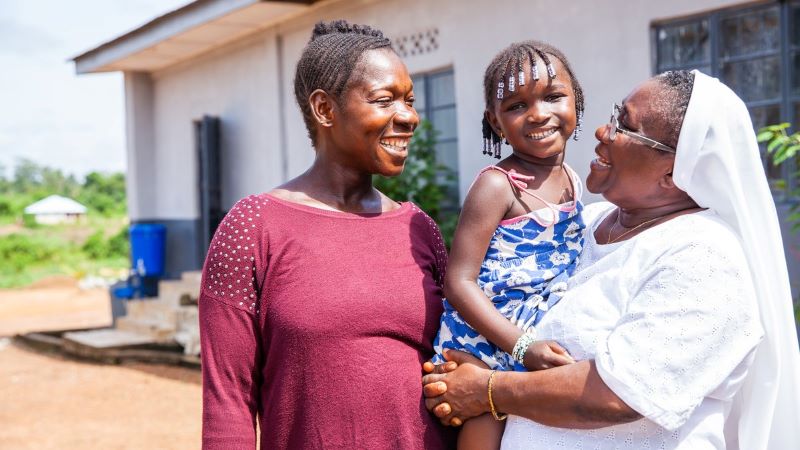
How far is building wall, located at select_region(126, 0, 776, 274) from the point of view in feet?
20.2

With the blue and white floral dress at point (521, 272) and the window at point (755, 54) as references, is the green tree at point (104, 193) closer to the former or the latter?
the window at point (755, 54)

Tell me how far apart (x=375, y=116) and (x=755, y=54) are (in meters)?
4.18

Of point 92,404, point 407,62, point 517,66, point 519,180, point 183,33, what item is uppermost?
point 183,33

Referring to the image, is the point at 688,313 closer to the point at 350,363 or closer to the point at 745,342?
the point at 745,342

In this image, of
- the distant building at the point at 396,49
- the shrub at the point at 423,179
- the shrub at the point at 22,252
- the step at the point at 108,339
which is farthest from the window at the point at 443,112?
the shrub at the point at 22,252

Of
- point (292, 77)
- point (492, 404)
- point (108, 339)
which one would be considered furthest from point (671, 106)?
point (108, 339)

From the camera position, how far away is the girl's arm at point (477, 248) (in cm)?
211

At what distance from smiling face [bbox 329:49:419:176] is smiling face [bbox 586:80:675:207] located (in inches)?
19.7

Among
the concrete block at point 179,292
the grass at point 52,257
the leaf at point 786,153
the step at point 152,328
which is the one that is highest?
the leaf at point 786,153

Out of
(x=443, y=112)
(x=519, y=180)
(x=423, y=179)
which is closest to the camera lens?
(x=519, y=180)

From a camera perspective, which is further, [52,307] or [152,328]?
[52,307]

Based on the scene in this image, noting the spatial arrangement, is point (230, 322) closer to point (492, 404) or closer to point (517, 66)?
point (492, 404)

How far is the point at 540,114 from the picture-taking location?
224 centimetres

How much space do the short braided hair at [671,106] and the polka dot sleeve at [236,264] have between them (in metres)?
0.96
